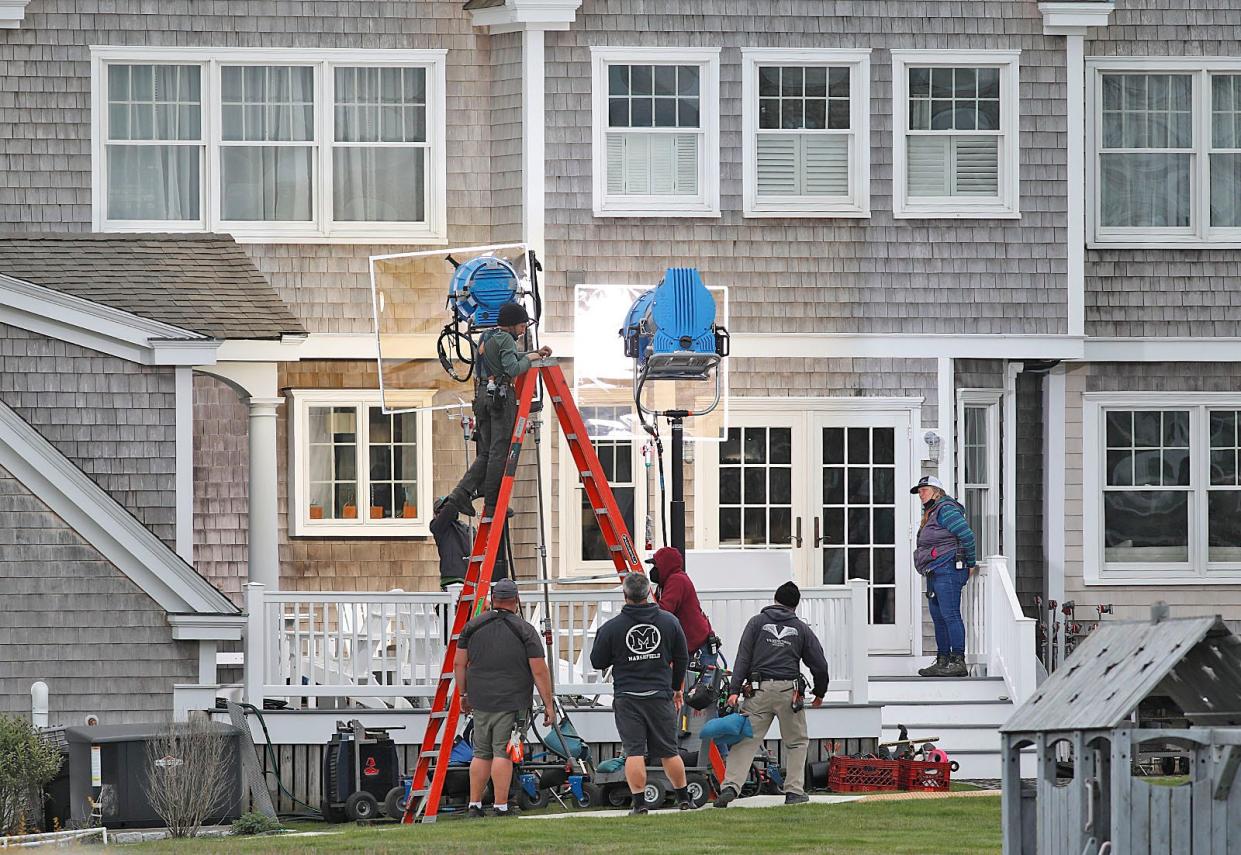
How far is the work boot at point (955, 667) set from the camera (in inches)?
775

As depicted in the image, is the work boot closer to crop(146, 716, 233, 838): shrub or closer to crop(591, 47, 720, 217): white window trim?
crop(591, 47, 720, 217): white window trim

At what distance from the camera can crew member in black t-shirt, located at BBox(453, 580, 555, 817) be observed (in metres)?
15.5

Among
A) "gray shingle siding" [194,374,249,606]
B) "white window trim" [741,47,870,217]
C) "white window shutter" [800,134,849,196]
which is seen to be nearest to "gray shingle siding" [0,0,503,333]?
"gray shingle siding" [194,374,249,606]

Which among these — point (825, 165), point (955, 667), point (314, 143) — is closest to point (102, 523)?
point (314, 143)

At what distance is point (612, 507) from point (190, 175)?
7.18 metres

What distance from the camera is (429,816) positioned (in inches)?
612

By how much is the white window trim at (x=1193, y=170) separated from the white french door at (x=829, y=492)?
2848 mm

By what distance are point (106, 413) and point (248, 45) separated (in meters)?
4.71

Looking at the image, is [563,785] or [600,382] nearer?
[563,785]

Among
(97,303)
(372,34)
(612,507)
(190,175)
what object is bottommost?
(612,507)

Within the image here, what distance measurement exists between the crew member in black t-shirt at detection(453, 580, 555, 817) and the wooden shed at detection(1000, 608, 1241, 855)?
18.8ft

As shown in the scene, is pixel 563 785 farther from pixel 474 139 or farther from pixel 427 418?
pixel 474 139

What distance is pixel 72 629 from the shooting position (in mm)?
17609

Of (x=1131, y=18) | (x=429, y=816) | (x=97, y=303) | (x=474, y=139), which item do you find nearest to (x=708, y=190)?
(x=474, y=139)
